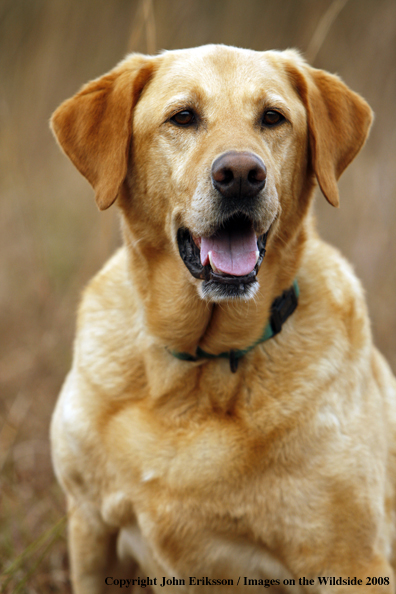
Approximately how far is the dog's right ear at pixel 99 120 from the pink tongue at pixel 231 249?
54cm

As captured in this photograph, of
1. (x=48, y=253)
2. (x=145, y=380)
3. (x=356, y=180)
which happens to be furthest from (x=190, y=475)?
(x=48, y=253)

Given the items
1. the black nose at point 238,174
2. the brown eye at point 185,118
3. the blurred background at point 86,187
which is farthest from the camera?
the blurred background at point 86,187

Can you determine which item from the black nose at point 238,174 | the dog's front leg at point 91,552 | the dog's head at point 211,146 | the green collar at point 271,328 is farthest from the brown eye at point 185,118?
the dog's front leg at point 91,552

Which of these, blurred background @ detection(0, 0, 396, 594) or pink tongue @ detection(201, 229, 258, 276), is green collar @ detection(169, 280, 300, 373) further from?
blurred background @ detection(0, 0, 396, 594)

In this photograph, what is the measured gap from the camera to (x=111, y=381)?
2.62 meters

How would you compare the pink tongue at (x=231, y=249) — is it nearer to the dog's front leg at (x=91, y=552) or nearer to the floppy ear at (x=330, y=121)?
the floppy ear at (x=330, y=121)

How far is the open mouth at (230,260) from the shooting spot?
89.6 inches

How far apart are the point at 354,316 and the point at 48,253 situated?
145 inches

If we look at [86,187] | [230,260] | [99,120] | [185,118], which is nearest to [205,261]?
[230,260]

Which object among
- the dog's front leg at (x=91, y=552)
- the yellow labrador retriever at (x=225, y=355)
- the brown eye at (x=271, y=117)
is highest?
the brown eye at (x=271, y=117)

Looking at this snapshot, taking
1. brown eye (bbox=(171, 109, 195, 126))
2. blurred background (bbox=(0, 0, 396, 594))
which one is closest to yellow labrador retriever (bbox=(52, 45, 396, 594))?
brown eye (bbox=(171, 109, 195, 126))

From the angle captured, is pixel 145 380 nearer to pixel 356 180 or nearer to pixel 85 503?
pixel 85 503

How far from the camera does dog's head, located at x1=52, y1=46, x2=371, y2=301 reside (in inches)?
90.0

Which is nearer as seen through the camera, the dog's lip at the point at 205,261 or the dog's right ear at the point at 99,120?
the dog's lip at the point at 205,261
